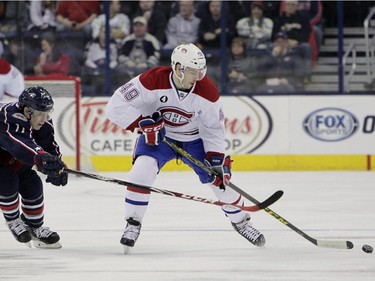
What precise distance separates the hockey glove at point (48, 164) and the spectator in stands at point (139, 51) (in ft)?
17.7

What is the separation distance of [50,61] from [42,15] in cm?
49

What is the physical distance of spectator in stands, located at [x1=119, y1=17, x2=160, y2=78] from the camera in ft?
32.0

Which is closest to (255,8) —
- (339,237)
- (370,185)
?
(370,185)

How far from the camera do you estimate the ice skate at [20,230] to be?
468 centimetres

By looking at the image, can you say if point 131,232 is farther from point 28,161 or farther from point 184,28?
point 184,28

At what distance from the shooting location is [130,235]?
4613mm

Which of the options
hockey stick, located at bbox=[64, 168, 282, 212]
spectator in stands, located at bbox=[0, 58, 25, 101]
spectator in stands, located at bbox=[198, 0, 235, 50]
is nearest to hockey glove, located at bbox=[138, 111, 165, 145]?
hockey stick, located at bbox=[64, 168, 282, 212]

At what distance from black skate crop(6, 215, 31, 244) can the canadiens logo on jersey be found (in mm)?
807

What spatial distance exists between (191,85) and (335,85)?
512cm

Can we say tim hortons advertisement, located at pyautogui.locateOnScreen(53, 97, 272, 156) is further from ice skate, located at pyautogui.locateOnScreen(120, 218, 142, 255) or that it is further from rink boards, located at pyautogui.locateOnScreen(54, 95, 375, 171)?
ice skate, located at pyautogui.locateOnScreen(120, 218, 142, 255)

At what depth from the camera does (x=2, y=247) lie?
15.7 ft

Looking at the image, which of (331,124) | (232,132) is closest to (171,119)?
(232,132)

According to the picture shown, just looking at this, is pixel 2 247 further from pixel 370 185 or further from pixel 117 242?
pixel 370 185

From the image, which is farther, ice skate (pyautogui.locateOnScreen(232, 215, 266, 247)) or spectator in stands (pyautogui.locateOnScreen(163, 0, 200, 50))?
spectator in stands (pyautogui.locateOnScreen(163, 0, 200, 50))
